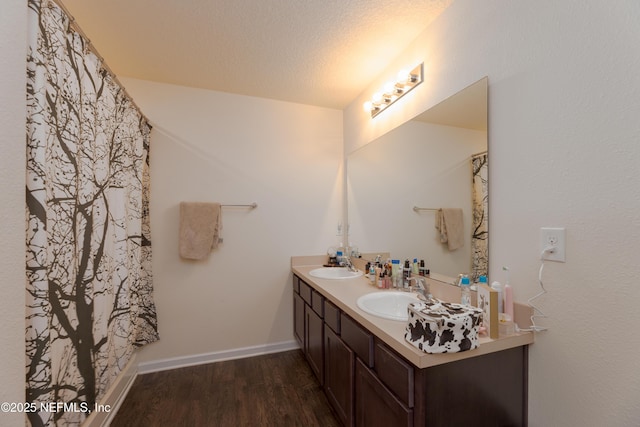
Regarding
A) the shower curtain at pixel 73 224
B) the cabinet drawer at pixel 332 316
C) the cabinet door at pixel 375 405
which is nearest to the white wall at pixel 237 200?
the shower curtain at pixel 73 224

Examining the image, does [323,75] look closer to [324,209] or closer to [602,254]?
A: [324,209]

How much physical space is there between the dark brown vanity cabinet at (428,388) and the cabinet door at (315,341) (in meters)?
0.39

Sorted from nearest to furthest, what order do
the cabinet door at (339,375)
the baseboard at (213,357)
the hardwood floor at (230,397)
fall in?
the cabinet door at (339,375), the hardwood floor at (230,397), the baseboard at (213,357)

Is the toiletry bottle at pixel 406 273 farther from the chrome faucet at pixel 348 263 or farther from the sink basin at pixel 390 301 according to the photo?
the chrome faucet at pixel 348 263

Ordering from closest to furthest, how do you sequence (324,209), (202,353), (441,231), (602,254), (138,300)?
(602,254) → (441,231) → (138,300) → (202,353) → (324,209)

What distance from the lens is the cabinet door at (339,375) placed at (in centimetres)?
135

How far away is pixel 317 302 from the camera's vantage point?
6.07ft

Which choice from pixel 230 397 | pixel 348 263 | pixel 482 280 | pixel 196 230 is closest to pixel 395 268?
pixel 482 280

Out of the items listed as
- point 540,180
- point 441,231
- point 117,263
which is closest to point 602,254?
point 540,180

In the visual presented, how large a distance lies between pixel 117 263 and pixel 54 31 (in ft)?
3.93

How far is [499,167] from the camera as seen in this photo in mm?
1174

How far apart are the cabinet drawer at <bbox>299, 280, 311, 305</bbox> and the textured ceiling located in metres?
1.73

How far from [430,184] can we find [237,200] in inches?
65.1

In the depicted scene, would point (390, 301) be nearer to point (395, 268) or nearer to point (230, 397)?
point (395, 268)
